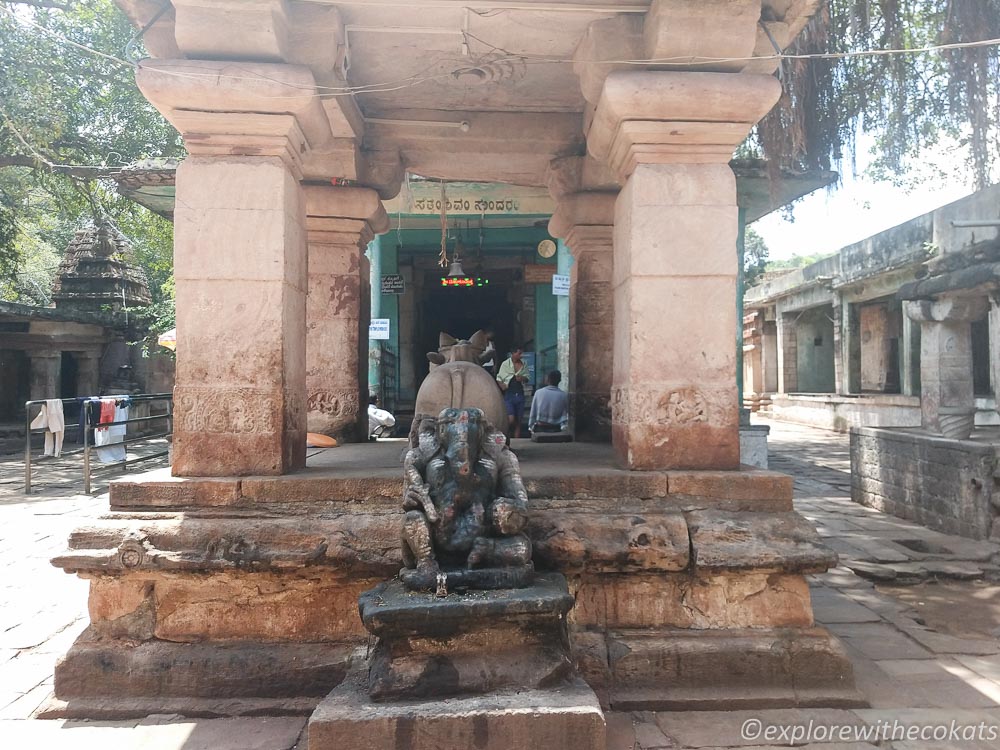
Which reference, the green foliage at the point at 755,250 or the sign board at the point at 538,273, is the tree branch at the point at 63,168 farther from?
the green foliage at the point at 755,250

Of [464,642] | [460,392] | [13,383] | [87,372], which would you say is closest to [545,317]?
[460,392]

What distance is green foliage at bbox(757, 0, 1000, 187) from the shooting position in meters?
6.91

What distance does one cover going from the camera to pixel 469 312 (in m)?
16.0

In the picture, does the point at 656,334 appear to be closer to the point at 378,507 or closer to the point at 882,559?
the point at 378,507

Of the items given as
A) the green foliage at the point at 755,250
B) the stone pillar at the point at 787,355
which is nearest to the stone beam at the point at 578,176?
the stone pillar at the point at 787,355

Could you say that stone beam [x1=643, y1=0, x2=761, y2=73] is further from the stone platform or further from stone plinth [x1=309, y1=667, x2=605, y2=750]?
stone plinth [x1=309, y1=667, x2=605, y2=750]

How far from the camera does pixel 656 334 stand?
3.19 metres

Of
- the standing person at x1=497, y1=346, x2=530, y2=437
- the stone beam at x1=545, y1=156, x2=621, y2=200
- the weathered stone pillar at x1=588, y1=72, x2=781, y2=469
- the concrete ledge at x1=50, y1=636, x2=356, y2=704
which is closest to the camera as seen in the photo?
the concrete ledge at x1=50, y1=636, x2=356, y2=704

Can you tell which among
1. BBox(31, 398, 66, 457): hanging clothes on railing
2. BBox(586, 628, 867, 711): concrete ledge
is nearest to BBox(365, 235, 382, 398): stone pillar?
BBox(31, 398, 66, 457): hanging clothes on railing

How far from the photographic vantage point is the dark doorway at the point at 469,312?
15102 millimetres

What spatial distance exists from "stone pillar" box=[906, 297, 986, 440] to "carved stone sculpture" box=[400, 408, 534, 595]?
7607 millimetres

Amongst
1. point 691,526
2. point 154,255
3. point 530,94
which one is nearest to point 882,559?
point 691,526

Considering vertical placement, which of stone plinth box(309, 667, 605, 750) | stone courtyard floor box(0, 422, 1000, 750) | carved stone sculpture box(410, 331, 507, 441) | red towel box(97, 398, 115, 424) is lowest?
stone courtyard floor box(0, 422, 1000, 750)

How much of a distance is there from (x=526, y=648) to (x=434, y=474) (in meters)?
0.78
